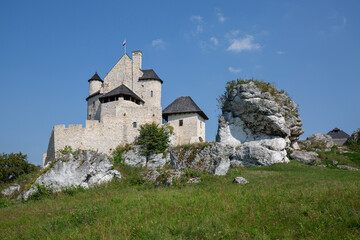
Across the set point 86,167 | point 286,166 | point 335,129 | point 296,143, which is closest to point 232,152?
point 286,166

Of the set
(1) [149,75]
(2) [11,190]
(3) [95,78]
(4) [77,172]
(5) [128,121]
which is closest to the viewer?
(4) [77,172]

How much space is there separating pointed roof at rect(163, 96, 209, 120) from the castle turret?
13762 millimetres

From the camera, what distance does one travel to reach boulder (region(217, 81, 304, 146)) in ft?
91.3

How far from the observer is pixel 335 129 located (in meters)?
56.3

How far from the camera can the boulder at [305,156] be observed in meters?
26.1

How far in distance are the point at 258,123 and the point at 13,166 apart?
27111 mm

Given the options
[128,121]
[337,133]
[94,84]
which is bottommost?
[128,121]

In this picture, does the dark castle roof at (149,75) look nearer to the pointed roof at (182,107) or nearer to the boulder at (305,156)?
the pointed roof at (182,107)

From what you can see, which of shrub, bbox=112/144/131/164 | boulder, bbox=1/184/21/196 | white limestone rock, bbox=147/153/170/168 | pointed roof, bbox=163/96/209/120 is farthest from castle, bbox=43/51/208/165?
boulder, bbox=1/184/21/196

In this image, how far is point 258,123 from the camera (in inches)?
1119

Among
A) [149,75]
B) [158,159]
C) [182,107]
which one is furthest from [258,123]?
[149,75]

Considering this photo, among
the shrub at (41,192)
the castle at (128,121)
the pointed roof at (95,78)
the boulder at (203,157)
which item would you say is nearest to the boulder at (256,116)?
the boulder at (203,157)

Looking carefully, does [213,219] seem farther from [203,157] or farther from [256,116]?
[256,116]

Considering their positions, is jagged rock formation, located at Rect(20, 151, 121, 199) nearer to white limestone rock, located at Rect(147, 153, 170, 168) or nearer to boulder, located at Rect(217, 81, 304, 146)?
white limestone rock, located at Rect(147, 153, 170, 168)
